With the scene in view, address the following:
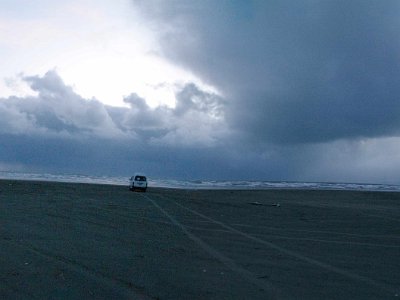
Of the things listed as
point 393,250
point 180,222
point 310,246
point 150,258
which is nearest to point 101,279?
point 150,258

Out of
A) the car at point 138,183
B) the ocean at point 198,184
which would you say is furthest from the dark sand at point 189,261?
the ocean at point 198,184

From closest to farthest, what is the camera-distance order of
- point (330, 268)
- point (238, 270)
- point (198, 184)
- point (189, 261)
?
1. point (238, 270)
2. point (330, 268)
3. point (189, 261)
4. point (198, 184)

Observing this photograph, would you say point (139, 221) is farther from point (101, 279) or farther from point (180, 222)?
point (101, 279)

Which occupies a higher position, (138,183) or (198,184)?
(198,184)

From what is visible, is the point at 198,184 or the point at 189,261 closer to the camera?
the point at 189,261

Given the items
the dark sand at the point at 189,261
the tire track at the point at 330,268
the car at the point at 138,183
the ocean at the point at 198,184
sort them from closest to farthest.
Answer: the dark sand at the point at 189,261 → the tire track at the point at 330,268 → the car at the point at 138,183 → the ocean at the point at 198,184

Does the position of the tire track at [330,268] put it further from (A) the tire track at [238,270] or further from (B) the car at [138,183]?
(B) the car at [138,183]

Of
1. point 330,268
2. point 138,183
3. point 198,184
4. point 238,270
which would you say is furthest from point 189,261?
point 198,184

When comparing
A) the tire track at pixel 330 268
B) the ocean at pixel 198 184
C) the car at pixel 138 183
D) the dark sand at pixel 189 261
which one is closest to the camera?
the dark sand at pixel 189 261

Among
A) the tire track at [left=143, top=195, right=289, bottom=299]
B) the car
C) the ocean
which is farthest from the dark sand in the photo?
the ocean

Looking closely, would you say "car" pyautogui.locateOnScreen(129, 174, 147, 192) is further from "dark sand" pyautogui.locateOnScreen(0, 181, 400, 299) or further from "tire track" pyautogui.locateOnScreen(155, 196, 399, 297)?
"tire track" pyautogui.locateOnScreen(155, 196, 399, 297)

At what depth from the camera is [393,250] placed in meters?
11.8

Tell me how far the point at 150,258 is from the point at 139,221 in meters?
7.57

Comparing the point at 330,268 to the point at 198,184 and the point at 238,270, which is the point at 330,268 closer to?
the point at 238,270
